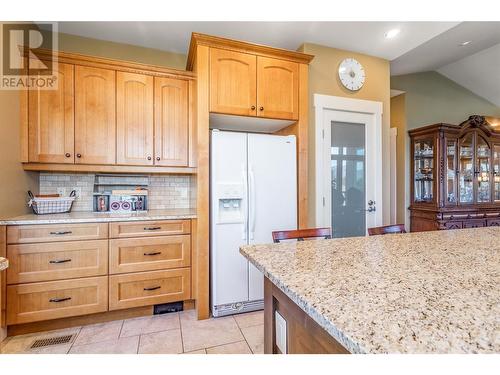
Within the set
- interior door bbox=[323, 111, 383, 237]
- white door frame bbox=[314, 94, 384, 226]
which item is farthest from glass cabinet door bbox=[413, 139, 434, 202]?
white door frame bbox=[314, 94, 384, 226]

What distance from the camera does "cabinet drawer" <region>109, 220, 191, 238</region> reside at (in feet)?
7.15

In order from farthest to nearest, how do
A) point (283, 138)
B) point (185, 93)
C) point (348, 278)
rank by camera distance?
point (185, 93), point (283, 138), point (348, 278)

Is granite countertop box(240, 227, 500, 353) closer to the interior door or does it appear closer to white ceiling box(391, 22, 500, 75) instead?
the interior door

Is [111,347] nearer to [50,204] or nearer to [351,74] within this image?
[50,204]

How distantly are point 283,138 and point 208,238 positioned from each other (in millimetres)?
1181

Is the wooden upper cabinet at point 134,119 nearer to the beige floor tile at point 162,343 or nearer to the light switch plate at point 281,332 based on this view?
the beige floor tile at point 162,343

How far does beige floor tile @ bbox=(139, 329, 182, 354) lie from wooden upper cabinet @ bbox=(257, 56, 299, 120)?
2.04m

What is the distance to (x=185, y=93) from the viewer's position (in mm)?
2639

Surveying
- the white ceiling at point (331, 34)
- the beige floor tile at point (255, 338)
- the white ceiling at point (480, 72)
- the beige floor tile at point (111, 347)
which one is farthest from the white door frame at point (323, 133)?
the white ceiling at point (480, 72)

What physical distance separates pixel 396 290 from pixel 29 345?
8.16ft

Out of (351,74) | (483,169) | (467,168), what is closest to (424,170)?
(467,168)

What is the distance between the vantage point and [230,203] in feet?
7.81
